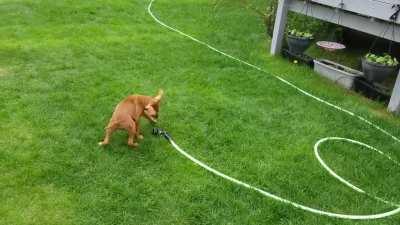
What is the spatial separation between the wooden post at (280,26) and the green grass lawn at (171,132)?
→ 10.2 inches

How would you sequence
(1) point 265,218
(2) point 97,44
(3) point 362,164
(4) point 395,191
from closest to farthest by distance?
(1) point 265,218
(4) point 395,191
(3) point 362,164
(2) point 97,44

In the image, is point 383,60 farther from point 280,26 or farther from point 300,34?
point 280,26

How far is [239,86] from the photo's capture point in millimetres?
6324

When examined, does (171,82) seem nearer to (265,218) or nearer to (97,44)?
(97,44)

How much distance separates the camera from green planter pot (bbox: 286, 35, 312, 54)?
720cm

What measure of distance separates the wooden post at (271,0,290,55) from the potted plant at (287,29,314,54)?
0.15 meters

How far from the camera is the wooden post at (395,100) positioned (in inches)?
225

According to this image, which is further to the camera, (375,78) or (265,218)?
(375,78)

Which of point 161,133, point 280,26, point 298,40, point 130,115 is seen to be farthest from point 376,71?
point 130,115

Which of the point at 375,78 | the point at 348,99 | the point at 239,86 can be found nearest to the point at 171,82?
the point at 239,86

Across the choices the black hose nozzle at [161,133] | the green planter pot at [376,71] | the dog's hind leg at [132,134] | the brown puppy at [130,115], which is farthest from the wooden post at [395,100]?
the dog's hind leg at [132,134]

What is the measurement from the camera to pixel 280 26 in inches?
295

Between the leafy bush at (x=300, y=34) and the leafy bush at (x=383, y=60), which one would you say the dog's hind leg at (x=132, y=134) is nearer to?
the leafy bush at (x=383, y=60)

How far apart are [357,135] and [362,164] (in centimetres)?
66
